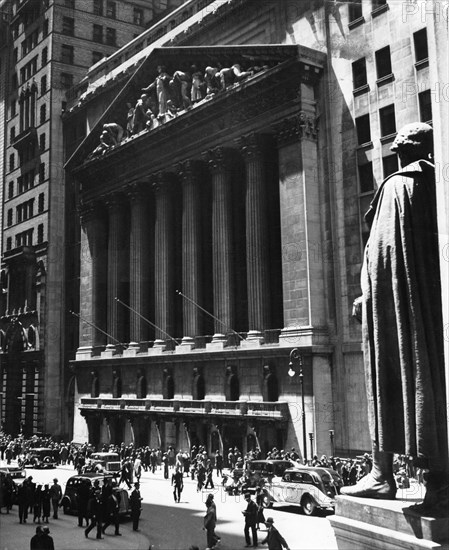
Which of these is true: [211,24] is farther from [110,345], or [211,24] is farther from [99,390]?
[99,390]

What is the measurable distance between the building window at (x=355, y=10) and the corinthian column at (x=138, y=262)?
21.9m

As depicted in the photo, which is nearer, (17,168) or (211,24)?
(211,24)

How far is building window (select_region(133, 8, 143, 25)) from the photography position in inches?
2066

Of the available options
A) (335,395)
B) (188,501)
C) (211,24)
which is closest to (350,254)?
(335,395)

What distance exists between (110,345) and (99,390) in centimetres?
381

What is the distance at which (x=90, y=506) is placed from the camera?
21.0m

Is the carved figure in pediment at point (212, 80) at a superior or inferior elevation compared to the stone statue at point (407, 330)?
superior

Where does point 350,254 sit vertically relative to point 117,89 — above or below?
below

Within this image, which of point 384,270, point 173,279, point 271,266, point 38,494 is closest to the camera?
point 384,270

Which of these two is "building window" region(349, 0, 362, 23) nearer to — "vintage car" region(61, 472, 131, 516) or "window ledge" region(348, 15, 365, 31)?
"window ledge" region(348, 15, 365, 31)

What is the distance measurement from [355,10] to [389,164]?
9.16 m

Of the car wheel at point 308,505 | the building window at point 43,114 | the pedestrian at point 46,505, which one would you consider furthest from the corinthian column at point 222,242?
the building window at point 43,114

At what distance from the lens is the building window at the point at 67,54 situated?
5384cm

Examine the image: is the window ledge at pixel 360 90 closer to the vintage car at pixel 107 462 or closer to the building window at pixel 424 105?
the building window at pixel 424 105
